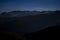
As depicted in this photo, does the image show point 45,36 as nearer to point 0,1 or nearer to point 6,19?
point 6,19

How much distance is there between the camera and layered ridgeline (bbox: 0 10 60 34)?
1.60m

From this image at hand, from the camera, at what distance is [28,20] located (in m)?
1.65

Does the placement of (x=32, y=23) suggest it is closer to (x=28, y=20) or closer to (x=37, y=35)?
(x=28, y=20)

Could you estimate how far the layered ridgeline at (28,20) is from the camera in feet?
5.26

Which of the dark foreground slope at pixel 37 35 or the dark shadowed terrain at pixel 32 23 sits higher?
the dark shadowed terrain at pixel 32 23

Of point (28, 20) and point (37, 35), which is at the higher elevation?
point (28, 20)

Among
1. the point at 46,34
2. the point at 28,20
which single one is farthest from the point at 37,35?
the point at 28,20

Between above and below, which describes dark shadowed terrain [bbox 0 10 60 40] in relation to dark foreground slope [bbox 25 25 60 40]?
above

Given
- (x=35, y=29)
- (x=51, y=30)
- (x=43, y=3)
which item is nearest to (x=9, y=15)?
(x=35, y=29)

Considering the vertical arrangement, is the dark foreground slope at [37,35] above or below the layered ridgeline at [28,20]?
below

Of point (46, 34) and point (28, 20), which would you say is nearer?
point (46, 34)

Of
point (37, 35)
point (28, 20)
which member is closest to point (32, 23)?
point (28, 20)

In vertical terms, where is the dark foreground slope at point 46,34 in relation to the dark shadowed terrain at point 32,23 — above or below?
below

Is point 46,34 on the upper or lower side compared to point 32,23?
lower
